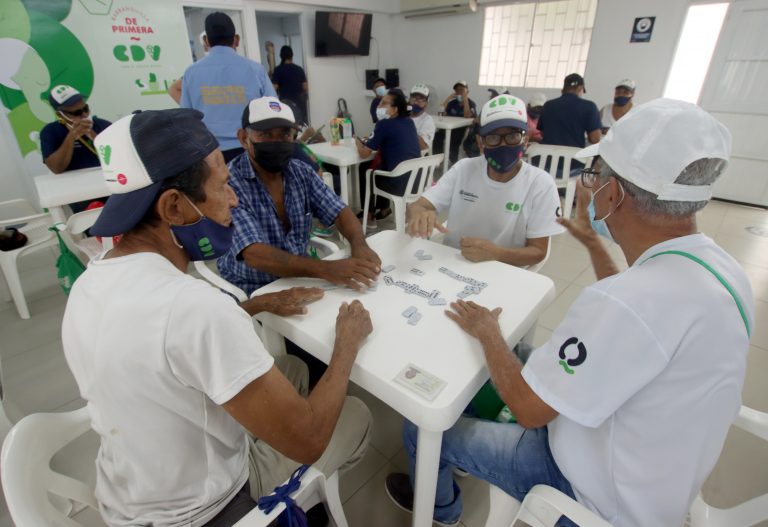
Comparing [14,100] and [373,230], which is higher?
[14,100]

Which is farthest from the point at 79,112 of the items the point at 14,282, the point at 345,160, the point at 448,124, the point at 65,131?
the point at 448,124

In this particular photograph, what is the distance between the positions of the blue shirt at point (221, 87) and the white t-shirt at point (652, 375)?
8.74 feet

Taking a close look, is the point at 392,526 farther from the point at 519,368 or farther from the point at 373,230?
the point at 373,230

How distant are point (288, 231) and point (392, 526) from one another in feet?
4.02

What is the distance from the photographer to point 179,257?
87cm

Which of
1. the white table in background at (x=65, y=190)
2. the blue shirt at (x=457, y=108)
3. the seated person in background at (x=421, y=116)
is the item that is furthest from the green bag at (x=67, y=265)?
the blue shirt at (x=457, y=108)

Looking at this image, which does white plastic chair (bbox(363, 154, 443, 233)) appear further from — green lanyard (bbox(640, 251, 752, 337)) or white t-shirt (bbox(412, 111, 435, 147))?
green lanyard (bbox(640, 251, 752, 337))

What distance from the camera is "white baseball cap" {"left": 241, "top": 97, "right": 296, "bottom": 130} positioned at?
1.58 m

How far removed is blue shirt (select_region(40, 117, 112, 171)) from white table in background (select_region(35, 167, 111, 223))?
0.59ft

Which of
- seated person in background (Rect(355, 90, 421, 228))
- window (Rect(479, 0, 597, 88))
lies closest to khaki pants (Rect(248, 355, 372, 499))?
seated person in background (Rect(355, 90, 421, 228))

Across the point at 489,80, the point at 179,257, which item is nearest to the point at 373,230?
the point at 179,257

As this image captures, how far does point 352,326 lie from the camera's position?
1.00 m

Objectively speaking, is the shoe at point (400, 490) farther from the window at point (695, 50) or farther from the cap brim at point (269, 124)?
the window at point (695, 50)

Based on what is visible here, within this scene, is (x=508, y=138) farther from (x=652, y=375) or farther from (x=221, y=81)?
A: (x=221, y=81)
